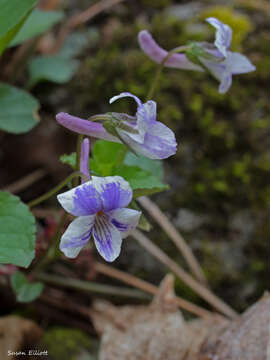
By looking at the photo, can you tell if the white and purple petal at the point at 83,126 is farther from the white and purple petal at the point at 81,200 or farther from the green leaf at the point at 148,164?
the green leaf at the point at 148,164

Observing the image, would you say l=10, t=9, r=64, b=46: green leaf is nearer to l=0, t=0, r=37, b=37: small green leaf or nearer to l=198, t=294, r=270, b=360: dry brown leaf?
l=0, t=0, r=37, b=37: small green leaf

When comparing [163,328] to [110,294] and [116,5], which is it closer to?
[110,294]

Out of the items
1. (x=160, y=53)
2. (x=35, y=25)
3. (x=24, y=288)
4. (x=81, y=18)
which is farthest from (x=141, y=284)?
(x=81, y=18)

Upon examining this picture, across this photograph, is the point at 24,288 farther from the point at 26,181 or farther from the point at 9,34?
the point at 9,34

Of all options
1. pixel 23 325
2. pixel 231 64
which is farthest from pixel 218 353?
pixel 231 64

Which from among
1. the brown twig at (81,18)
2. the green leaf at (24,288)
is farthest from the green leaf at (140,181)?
the brown twig at (81,18)

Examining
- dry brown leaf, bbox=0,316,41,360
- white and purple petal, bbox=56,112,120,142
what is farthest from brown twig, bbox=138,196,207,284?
white and purple petal, bbox=56,112,120,142
